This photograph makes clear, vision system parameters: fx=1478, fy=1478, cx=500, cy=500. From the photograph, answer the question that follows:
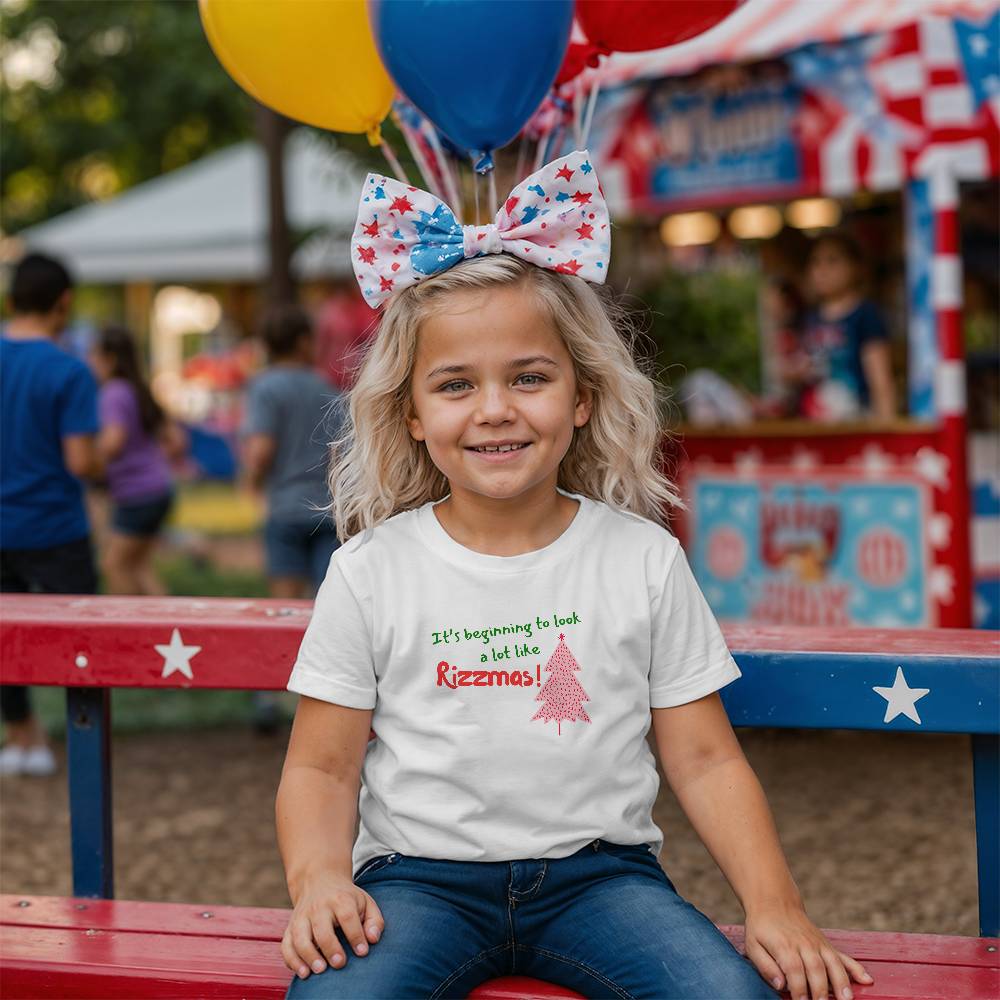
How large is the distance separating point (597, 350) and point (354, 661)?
1.96 ft

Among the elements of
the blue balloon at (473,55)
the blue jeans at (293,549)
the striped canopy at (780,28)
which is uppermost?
the striped canopy at (780,28)

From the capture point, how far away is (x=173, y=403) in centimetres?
1992

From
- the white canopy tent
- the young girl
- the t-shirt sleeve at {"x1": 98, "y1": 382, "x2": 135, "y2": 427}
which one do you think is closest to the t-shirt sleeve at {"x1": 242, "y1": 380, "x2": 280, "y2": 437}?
the t-shirt sleeve at {"x1": 98, "y1": 382, "x2": 135, "y2": 427}

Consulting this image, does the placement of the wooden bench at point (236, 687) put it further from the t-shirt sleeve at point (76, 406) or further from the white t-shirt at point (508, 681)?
the t-shirt sleeve at point (76, 406)

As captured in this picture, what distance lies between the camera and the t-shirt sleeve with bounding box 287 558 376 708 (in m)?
2.16

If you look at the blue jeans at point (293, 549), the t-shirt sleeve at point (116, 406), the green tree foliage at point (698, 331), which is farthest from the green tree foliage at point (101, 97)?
the blue jeans at point (293, 549)

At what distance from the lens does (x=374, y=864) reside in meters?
2.19

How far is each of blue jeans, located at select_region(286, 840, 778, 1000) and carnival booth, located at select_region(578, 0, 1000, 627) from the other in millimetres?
2895

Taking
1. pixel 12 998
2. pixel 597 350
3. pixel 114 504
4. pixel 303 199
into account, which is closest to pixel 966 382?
pixel 114 504

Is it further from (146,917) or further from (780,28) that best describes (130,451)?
(146,917)

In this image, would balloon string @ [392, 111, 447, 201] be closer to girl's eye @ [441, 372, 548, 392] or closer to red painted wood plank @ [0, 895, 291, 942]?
girl's eye @ [441, 372, 548, 392]

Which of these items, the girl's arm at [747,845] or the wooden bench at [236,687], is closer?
the girl's arm at [747,845]

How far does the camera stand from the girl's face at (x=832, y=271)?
575 cm

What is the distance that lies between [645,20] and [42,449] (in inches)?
107
